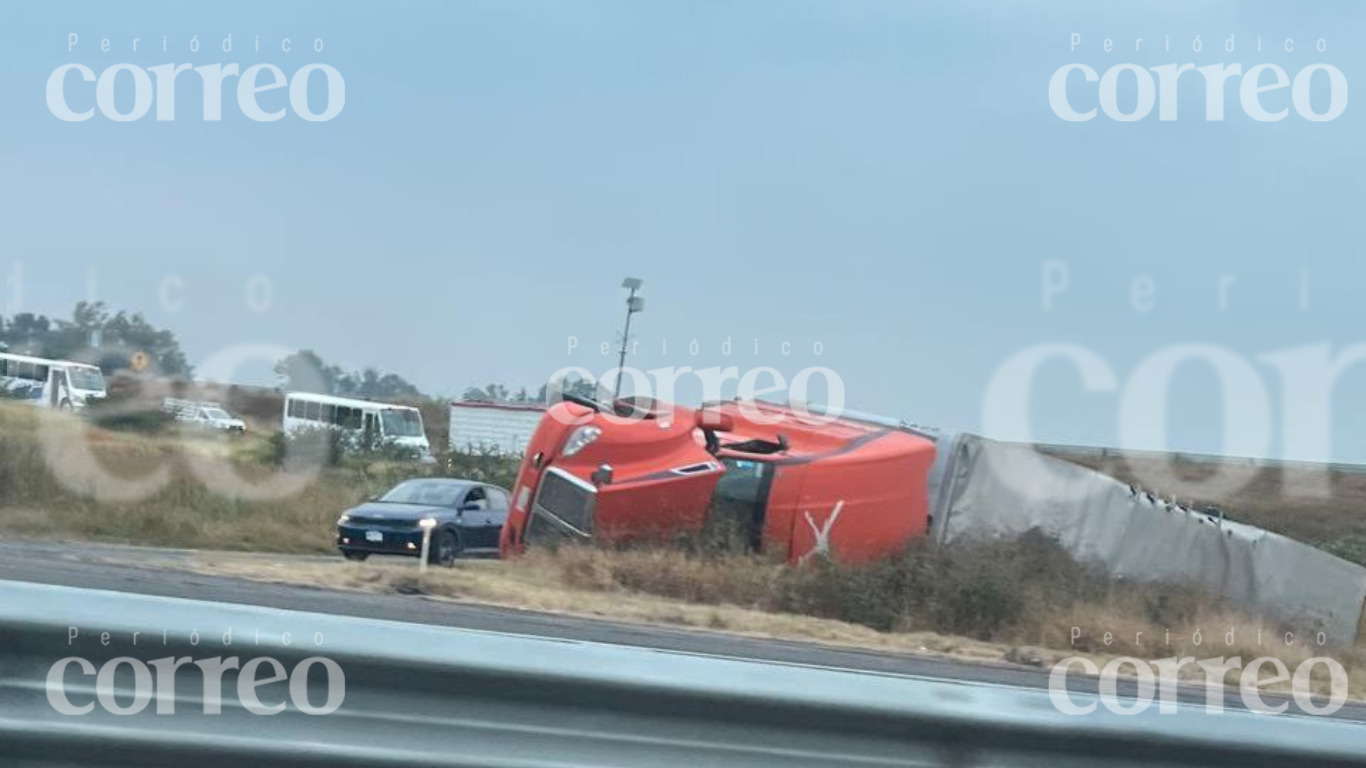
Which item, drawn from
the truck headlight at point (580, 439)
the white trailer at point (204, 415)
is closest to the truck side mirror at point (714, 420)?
the truck headlight at point (580, 439)

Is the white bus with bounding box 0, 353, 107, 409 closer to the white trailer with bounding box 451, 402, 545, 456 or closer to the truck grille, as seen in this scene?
the white trailer with bounding box 451, 402, 545, 456

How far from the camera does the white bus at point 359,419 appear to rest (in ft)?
85.0

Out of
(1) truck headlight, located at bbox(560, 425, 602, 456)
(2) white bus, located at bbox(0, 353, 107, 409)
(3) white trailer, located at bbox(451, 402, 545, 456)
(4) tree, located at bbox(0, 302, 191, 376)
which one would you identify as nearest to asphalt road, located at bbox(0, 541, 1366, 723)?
(1) truck headlight, located at bbox(560, 425, 602, 456)

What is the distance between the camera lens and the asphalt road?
32.8 feet

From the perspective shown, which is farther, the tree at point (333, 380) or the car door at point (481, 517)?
the tree at point (333, 380)

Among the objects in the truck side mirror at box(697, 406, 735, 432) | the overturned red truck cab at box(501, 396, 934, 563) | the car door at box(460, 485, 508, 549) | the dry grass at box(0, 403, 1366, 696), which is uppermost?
the truck side mirror at box(697, 406, 735, 432)

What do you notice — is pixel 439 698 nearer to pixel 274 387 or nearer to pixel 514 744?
pixel 514 744

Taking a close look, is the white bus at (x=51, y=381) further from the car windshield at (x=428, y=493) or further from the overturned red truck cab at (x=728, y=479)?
the overturned red truck cab at (x=728, y=479)

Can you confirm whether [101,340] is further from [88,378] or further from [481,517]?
[481,517]

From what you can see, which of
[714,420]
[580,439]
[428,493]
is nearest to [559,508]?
[580,439]

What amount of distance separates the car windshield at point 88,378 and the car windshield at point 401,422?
20.0 ft

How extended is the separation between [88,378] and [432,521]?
14.4 meters

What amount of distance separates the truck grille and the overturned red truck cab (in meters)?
0.02

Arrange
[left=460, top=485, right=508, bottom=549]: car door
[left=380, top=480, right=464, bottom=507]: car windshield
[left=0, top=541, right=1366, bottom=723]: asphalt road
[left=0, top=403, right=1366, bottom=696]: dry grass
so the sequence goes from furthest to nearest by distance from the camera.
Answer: [left=380, top=480, right=464, bottom=507]: car windshield → [left=460, top=485, right=508, bottom=549]: car door → [left=0, top=403, right=1366, bottom=696]: dry grass → [left=0, top=541, right=1366, bottom=723]: asphalt road
